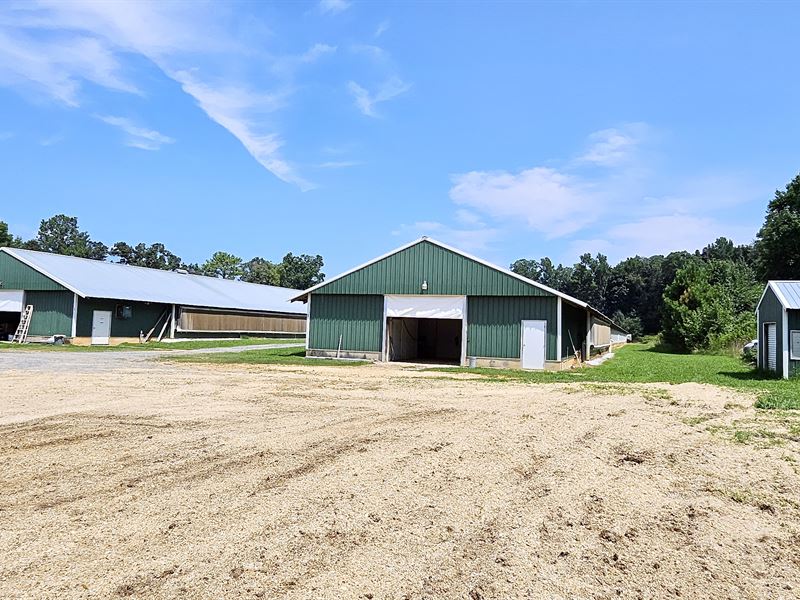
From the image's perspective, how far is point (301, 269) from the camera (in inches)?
3883

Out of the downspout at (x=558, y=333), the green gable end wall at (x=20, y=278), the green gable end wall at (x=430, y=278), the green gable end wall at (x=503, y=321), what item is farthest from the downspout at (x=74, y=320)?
the downspout at (x=558, y=333)

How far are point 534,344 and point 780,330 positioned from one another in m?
7.98

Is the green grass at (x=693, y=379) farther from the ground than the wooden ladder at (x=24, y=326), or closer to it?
closer to it

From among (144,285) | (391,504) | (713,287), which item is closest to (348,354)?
(144,285)

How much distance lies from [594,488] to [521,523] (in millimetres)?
1353

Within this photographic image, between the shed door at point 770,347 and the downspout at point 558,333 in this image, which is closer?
the shed door at point 770,347

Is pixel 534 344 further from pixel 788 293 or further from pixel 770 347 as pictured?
pixel 788 293

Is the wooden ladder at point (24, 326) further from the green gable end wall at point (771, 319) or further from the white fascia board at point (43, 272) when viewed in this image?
the green gable end wall at point (771, 319)

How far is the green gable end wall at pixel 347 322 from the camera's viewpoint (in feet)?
83.9

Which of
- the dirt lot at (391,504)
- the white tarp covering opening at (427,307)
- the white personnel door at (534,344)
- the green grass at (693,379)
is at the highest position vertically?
the white tarp covering opening at (427,307)

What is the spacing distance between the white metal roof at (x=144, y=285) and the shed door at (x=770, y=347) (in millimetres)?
26011

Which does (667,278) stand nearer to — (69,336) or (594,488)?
(69,336)

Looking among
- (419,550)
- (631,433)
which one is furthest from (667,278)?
(419,550)

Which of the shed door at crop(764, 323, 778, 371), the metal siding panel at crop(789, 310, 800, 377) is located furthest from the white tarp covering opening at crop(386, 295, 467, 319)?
the metal siding panel at crop(789, 310, 800, 377)
